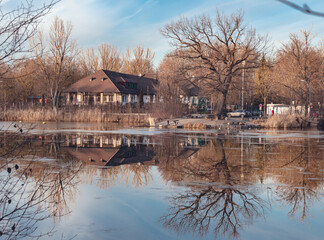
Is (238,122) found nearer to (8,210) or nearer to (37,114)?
(37,114)

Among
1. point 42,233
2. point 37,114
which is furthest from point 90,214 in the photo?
point 37,114

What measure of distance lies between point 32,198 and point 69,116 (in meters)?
49.0

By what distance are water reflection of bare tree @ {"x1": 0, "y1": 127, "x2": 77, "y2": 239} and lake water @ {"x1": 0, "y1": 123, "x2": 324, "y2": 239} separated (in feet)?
0.07

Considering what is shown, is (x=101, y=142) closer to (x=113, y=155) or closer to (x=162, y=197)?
(x=113, y=155)

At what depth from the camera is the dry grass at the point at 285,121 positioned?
145ft

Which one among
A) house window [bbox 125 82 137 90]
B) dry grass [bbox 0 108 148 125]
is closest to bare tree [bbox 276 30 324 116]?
dry grass [bbox 0 108 148 125]

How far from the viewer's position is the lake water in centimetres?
788

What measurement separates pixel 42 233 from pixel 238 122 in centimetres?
4019

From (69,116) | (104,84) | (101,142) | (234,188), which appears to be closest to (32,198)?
(234,188)

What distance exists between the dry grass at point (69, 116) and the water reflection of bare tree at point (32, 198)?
125ft

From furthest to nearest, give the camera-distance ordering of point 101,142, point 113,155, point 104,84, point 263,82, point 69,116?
1. point 263,82
2. point 104,84
3. point 69,116
4. point 101,142
5. point 113,155

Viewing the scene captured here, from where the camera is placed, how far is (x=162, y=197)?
34.6 feet

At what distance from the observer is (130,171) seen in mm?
14344

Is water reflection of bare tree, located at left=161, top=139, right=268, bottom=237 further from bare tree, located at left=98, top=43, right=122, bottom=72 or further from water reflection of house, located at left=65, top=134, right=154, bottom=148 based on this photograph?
bare tree, located at left=98, top=43, right=122, bottom=72
